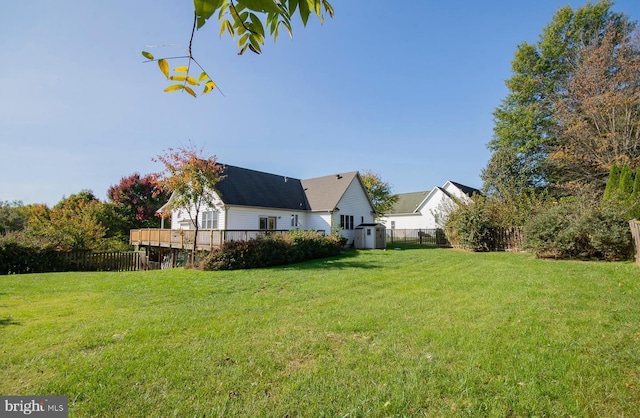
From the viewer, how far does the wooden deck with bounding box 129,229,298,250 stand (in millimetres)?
13986

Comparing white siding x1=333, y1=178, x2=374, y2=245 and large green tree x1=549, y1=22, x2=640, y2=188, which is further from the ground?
large green tree x1=549, y1=22, x2=640, y2=188

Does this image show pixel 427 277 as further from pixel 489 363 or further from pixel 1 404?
pixel 1 404

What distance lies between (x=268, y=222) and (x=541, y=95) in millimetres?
26498

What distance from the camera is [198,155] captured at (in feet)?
46.2

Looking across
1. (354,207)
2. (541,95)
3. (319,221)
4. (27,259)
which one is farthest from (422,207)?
(27,259)

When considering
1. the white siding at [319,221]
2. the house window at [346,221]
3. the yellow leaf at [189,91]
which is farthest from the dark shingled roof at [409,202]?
the yellow leaf at [189,91]

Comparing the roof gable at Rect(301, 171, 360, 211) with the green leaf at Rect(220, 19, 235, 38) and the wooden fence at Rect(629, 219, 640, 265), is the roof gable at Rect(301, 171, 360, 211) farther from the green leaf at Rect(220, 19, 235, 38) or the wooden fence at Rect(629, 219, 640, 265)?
the green leaf at Rect(220, 19, 235, 38)

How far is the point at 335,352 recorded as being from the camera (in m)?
3.58

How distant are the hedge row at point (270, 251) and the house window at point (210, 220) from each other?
6.30 m

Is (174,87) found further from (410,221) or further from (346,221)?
(410,221)

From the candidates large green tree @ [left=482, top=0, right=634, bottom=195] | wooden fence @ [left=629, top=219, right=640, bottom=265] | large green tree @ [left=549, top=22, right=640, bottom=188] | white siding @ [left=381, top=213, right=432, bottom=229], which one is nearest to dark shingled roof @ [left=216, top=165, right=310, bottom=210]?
white siding @ [left=381, top=213, right=432, bottom=229]

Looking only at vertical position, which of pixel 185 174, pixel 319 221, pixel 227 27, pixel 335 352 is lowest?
pixel 335 352

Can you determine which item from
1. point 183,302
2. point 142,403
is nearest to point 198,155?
point 183,302

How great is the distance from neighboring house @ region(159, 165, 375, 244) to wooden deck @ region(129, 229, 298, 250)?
6.43 ft
